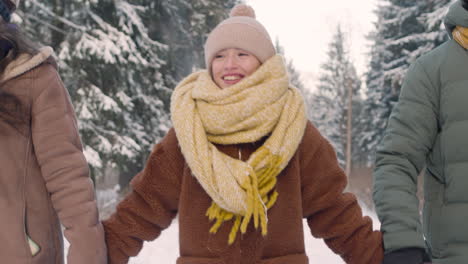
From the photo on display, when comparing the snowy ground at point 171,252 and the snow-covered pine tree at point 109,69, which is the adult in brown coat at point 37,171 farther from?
the snow-covered pine tree at point 109,69

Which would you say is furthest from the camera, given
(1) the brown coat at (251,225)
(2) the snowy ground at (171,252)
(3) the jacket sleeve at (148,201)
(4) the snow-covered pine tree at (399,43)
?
(4) the snow-covered pine tree at (399,43)

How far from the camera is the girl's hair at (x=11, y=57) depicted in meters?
2.21

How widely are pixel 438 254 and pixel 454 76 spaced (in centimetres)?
101

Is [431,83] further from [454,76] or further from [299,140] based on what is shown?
[299,140]

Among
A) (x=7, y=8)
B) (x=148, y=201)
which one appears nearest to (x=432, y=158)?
(x=148, y=201)

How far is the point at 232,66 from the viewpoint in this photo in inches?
101

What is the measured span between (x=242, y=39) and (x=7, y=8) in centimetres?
131

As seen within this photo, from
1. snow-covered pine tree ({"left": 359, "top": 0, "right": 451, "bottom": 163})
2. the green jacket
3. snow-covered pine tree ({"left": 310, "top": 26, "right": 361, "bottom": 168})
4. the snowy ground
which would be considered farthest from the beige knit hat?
snow-covered pine tree ({"left": 310, "top": 26, "right": 361, "bottom": 168})

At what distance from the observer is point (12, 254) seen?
213 cm

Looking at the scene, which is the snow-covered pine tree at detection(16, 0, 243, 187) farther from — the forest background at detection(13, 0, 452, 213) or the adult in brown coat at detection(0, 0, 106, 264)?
the adult in brown coat at detection(0, 0, 106, 264)

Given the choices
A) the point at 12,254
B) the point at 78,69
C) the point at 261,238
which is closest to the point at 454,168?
the point at 261,238

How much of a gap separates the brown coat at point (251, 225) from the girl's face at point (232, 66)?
410 mm

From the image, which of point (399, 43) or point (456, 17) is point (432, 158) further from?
point (399, 43)

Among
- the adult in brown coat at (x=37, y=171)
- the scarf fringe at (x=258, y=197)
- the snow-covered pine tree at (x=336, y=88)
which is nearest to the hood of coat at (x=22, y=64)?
the adult in brown coat at (x=37, y=171)
